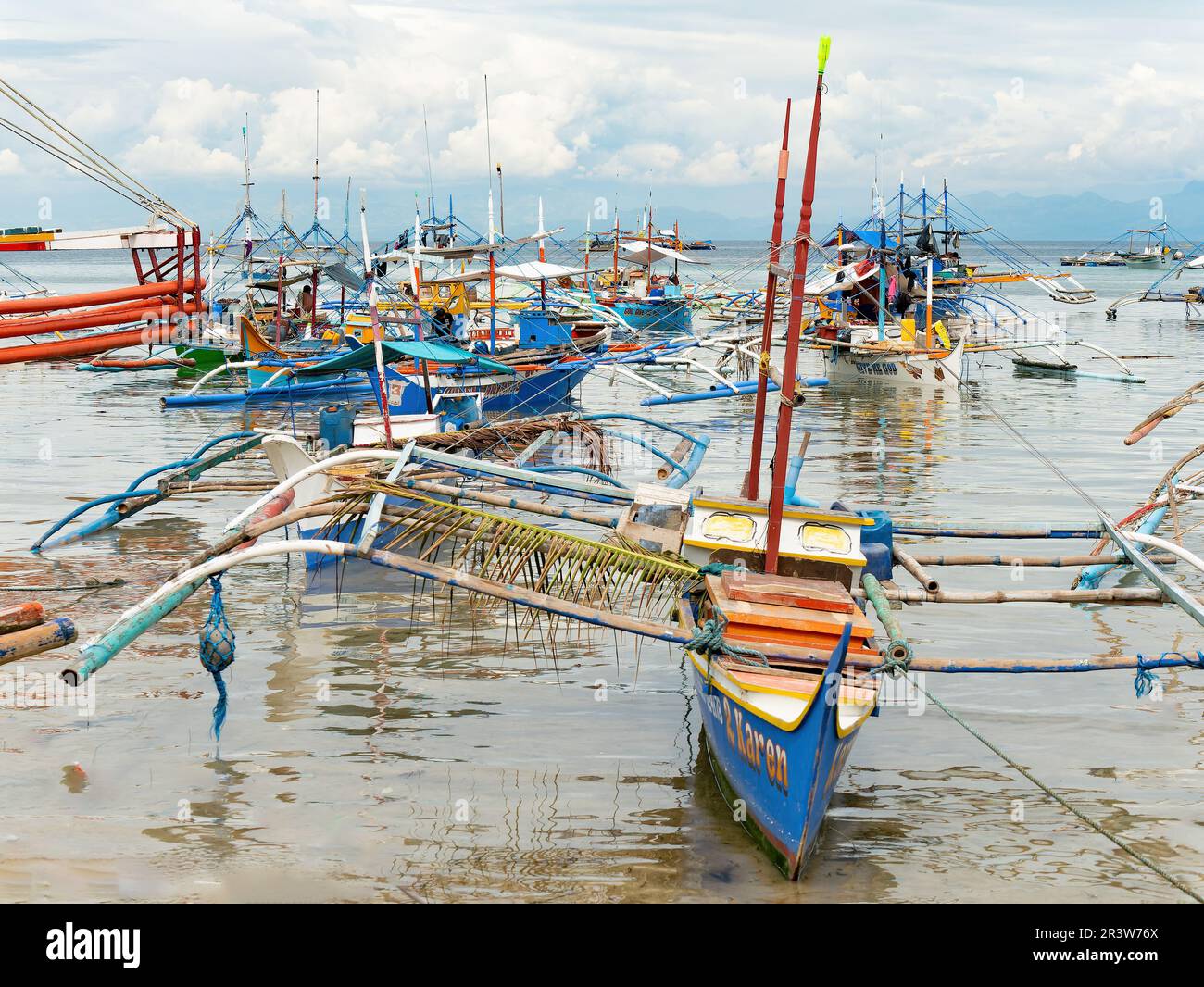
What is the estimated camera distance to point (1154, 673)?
12680 mm

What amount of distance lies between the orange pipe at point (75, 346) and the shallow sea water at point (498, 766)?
2.75m

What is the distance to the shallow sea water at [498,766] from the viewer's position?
8.23 m

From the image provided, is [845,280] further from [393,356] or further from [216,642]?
[216,642]

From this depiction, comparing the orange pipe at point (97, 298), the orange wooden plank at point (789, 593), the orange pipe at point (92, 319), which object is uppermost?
the orange pipe at point (97, 298)

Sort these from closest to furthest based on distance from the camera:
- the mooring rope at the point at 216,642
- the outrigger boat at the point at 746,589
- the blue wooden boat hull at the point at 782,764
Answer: the blue wooden boat hull at the point at 782,764, the outrigger boat at the point at 746,589, the mooring rope at the point at 216,642

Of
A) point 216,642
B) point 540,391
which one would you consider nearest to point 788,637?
point 216,642

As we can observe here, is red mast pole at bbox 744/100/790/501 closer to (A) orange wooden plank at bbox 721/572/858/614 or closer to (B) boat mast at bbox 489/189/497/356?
(A) orange wooden plank at bbox 721/572/858/614

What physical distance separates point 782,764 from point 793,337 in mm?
3479

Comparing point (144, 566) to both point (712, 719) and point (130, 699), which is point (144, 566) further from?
point (712, 719)

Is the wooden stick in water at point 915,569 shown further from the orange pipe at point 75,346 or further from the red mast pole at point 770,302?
the orange pipe at point 75,346

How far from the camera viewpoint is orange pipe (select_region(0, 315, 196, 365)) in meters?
16.7

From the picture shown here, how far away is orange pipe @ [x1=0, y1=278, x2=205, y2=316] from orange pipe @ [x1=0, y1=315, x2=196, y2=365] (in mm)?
697

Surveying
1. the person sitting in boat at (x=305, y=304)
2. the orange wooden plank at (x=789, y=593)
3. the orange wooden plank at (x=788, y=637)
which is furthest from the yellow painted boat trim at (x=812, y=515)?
the person sitting in boat at (x=305, y=304)

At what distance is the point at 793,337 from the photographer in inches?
374
